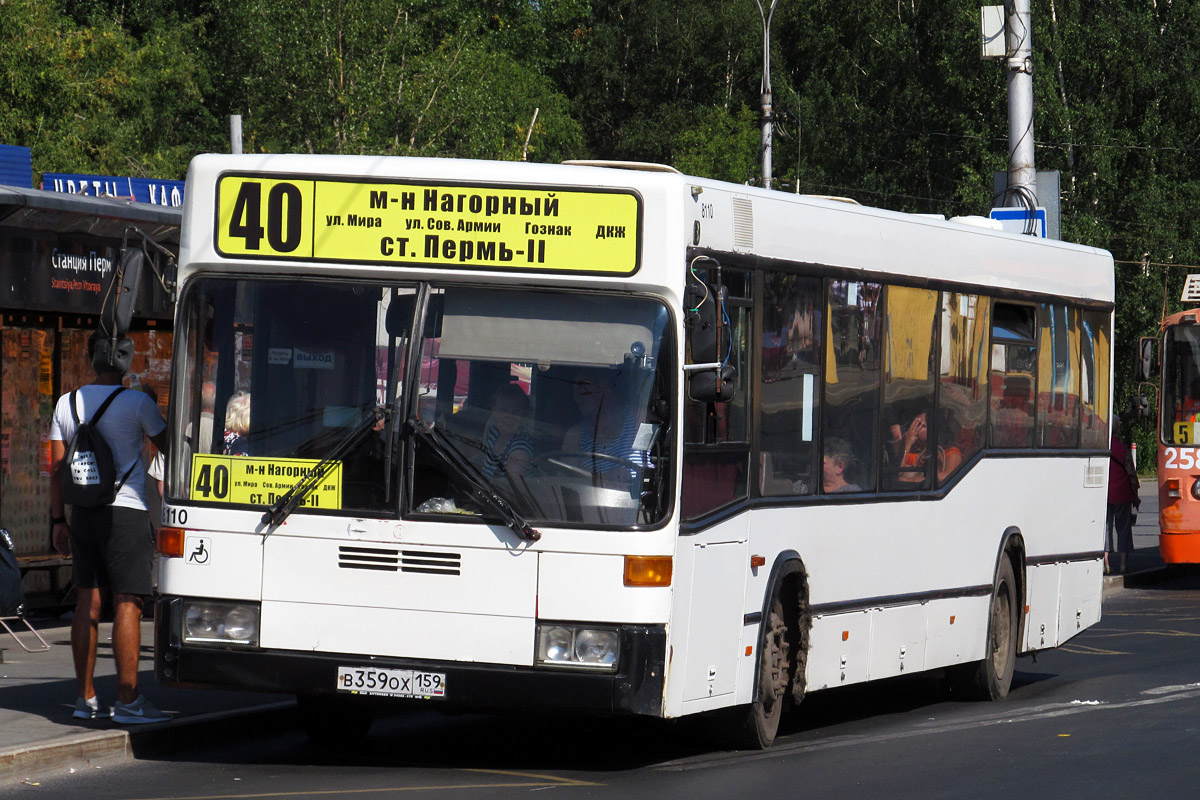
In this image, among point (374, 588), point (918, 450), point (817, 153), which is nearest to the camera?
point (374, 588)

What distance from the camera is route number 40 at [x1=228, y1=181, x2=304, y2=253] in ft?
29.0

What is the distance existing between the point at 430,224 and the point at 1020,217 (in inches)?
466

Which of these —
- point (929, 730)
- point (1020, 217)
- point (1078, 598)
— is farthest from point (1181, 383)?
point (929, 730)

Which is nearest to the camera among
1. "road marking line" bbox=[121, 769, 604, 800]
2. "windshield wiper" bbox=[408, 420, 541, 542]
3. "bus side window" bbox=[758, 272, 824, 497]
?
"road marking line" bbox=[121, 769, 604, 800]

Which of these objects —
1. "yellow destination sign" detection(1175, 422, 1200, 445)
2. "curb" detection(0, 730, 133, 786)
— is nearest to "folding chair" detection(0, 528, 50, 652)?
"curb" detection(0, 730, 133, 786)

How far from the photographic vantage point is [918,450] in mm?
11523

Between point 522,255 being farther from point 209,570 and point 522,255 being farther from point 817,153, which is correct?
point 817,153

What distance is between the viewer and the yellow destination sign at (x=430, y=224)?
861 centimetres

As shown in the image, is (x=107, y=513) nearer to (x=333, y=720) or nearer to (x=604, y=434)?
(x=333, y=720)

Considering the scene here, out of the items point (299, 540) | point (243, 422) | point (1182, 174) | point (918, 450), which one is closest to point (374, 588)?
point (299, 540)

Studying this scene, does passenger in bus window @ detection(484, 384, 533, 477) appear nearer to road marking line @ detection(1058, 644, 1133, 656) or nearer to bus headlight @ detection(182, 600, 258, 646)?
bus headlight @ detection(182, 600, 258, 646)

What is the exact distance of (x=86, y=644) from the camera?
9.68 m

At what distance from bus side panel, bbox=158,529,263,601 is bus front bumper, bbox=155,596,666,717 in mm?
115

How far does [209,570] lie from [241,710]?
160 centimetres
